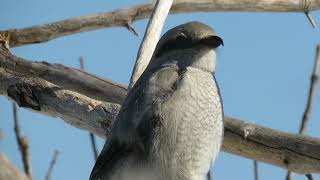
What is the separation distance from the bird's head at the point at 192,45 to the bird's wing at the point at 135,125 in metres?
0.21

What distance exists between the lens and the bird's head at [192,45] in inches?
101

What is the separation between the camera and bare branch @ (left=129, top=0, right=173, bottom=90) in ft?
10.4

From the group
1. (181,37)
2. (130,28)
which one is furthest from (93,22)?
(181,37)

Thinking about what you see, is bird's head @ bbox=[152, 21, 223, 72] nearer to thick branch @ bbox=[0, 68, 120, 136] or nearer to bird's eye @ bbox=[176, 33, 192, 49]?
bird's eye @ bbox=[176, 33, 192, 49]

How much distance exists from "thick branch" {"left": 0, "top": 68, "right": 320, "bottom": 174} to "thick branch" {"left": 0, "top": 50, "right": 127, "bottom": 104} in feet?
0.46

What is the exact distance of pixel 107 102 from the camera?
3.33 metres

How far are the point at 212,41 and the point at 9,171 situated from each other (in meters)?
2.02

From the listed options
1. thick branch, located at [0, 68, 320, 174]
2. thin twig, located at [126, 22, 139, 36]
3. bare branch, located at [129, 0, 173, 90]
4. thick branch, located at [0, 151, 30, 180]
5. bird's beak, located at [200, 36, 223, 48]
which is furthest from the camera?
thin twig, located at [126, 22, 139, 36]

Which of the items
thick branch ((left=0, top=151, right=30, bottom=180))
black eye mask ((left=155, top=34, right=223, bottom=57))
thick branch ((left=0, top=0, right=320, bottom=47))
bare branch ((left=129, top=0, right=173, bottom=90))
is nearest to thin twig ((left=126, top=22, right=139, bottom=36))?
thick branch ((left=0, top=0, right=320, bottom=47))

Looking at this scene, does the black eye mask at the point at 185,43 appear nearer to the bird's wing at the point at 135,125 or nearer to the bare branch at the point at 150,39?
the bird's wing at the point at 135,125

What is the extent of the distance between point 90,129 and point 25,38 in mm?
1504

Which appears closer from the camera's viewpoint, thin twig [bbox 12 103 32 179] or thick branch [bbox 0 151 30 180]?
thick branch [bbox 0 151 30 180]

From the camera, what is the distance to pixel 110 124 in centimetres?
313

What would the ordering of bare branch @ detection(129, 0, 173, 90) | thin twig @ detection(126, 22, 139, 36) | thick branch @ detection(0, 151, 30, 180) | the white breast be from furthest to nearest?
1. thin twig @ detection(126, 22, 139, 36)
2. bare branch @ detection(129, 0, 173, 90)
3. the white breast
4. thick branch @ detection(0, 151, 30, 180)
